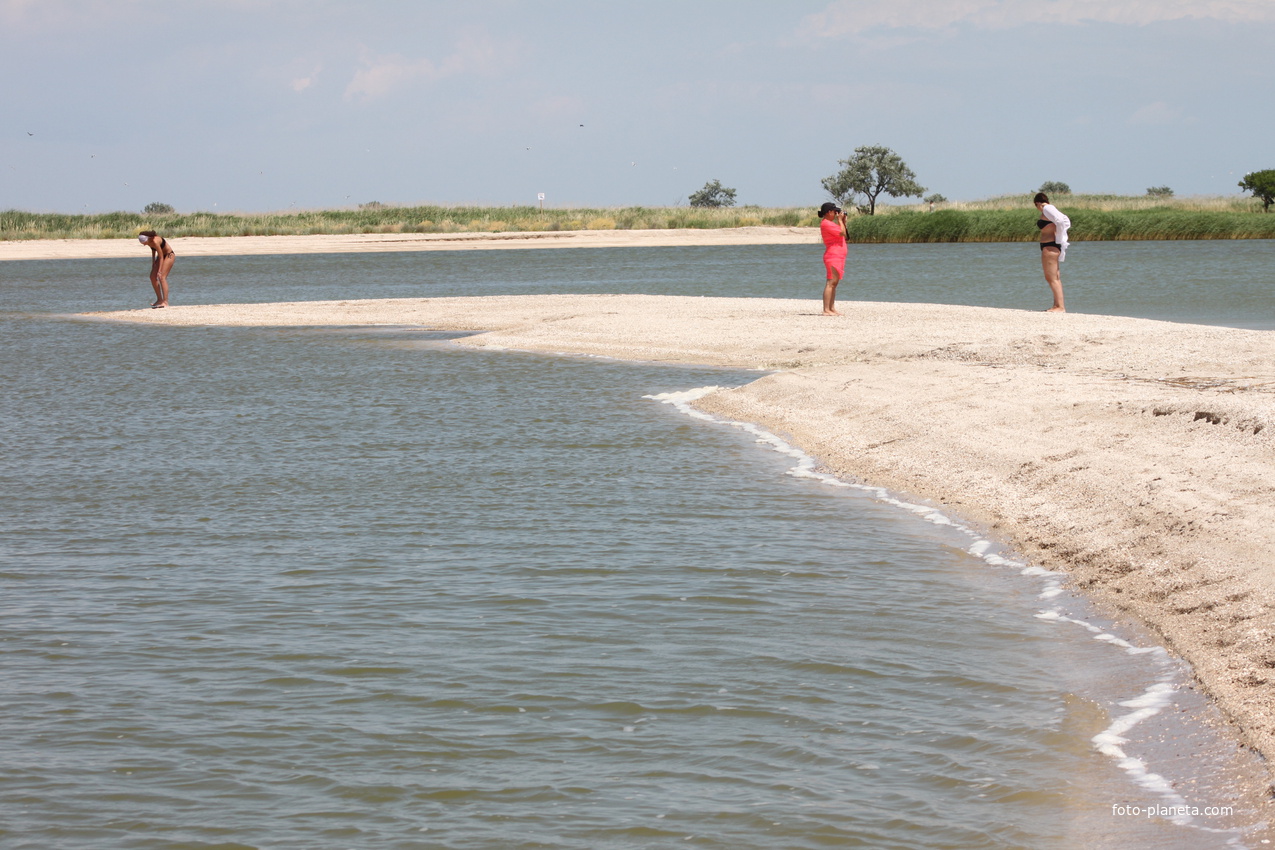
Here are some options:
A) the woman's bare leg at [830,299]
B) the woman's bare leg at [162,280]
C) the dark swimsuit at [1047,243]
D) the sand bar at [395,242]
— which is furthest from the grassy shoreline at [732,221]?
the dark swimsuit at [1047,243]

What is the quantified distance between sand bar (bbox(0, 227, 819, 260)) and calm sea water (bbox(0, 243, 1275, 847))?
5958 centimetres

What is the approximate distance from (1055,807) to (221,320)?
86.2ft

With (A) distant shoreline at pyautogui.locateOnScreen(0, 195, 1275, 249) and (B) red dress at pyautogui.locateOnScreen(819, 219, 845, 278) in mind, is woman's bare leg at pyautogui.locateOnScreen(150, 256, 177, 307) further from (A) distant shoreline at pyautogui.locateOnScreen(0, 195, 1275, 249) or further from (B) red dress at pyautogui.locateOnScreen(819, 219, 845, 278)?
(A) distant shoreline at pyautogui.locateOnScreen(0, 195, 1275, 249)

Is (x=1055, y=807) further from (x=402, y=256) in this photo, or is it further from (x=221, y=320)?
(x=402, y=256)

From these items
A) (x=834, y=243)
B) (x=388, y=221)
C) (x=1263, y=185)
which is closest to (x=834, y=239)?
(x=834, y=243)

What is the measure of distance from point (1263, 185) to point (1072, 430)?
66417mm

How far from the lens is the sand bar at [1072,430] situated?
7.01 meters

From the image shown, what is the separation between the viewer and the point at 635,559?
27.5 ft

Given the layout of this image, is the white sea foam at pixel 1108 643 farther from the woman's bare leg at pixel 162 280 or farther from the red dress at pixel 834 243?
the woman's bare leg at pixel 162 280

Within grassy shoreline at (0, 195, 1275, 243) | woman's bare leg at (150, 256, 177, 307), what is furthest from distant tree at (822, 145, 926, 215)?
woman's bare leg at (150, 256, 177, 307)

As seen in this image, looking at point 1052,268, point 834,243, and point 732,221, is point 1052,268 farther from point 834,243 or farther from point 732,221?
point 732,221

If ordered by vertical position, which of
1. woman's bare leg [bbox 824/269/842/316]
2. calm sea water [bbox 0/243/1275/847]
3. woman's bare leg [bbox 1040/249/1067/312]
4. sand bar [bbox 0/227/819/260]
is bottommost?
calm sea water [bbox 0/243/1275/847]

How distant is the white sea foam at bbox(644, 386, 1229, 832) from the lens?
5055mm

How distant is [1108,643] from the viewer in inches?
263
